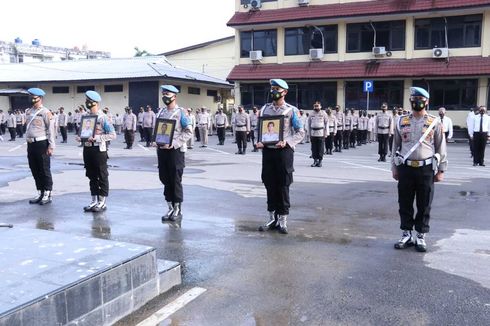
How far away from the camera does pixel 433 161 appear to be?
20.0 feet

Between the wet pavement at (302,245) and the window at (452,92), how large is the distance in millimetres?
18211

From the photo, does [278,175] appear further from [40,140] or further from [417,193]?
[40,140]

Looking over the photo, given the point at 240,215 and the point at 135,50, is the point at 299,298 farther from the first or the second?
the point at 135,50

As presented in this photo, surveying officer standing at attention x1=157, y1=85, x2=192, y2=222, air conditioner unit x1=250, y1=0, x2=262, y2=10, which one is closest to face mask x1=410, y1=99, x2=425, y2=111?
officer standing at attention x1=157, y1=85, x2=192, y2=222

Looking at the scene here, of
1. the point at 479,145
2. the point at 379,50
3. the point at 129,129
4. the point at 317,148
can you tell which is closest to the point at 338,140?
the point at 317,148

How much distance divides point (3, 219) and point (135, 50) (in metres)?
61.2

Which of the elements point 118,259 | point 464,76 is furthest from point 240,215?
point 464,76

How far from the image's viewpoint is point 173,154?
7.75 meters

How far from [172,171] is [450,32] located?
1038 inches

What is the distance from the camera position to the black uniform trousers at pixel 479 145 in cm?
1573

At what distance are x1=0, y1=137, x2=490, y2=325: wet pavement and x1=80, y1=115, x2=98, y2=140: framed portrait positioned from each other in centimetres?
131

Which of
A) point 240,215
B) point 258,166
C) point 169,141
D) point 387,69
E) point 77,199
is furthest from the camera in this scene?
point 387,69

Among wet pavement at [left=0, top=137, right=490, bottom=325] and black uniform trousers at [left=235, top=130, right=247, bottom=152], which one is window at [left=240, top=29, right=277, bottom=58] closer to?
black uniform trousers at [left=235, top=130, right=247, bottom=152]

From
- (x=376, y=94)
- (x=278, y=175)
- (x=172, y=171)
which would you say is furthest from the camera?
(x=376, y=94)
